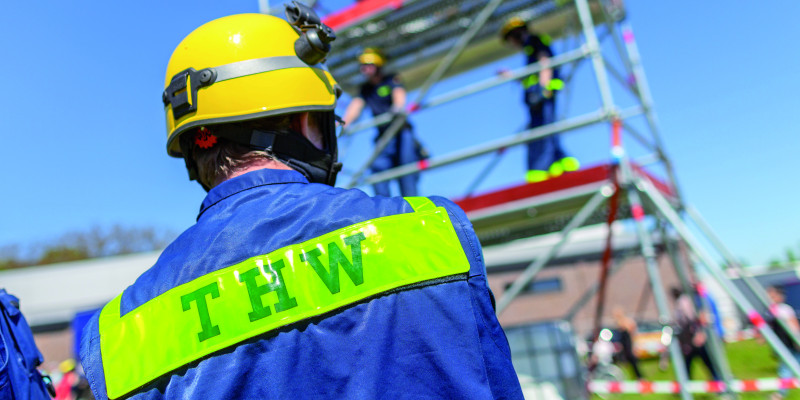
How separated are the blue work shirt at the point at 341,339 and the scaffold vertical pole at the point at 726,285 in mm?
3843

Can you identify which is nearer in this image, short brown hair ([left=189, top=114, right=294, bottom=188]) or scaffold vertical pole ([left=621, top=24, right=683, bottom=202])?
short brown hair ([left=189, top=114, right=294, bottom=188])

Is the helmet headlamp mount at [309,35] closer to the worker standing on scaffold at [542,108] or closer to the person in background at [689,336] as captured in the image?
the worker standing on scaffold at [542,108]

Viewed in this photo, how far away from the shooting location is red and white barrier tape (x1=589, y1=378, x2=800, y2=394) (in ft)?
16.9

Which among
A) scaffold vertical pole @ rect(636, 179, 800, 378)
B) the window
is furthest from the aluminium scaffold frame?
the window

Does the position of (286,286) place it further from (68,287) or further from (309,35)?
(68,287)

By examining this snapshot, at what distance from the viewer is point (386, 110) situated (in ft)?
19.5

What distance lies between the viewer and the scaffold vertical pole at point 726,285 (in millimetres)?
4266

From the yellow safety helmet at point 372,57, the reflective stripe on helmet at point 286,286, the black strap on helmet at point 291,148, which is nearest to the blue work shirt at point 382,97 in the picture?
the yellow safety helmet at point 372,57

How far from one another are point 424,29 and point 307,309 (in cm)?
540

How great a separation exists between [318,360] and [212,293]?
28 cm

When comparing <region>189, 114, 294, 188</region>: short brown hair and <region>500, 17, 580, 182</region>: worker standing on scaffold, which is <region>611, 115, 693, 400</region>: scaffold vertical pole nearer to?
<region>500, 17, 580, 182</region>: worker standing on scaffold

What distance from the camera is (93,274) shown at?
2352 centimetres

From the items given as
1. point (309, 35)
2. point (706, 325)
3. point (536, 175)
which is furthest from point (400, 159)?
point (309, 35)

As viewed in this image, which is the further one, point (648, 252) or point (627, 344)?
point (627, 344)
